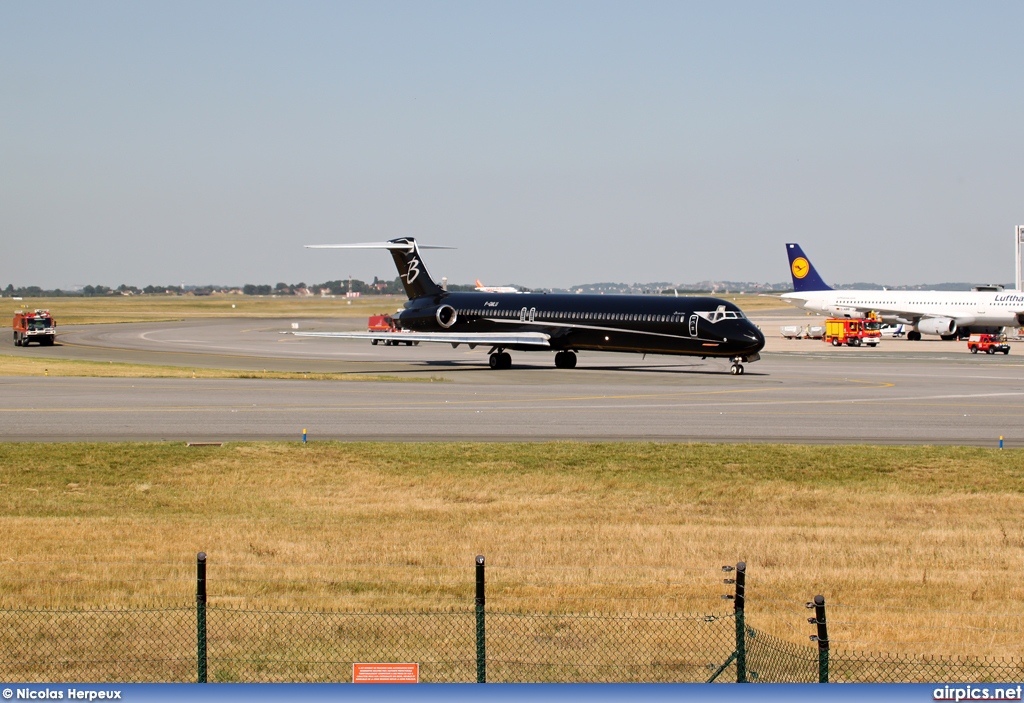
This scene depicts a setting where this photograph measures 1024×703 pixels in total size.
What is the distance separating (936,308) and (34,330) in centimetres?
7042

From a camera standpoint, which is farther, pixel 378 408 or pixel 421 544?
pixel 378 408

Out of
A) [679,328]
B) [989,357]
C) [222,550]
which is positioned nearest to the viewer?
[222,550]

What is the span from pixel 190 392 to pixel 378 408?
942 centimetres

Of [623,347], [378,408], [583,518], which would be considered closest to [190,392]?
[378,408]

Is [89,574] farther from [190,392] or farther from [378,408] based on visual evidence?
[190,392]

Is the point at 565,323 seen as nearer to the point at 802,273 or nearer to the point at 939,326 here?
the point at 939,326

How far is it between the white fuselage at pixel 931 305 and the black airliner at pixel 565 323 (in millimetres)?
44261

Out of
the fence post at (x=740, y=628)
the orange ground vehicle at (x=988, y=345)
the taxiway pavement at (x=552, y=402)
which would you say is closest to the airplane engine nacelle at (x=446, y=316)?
the taxiway pavement at (x=552, y=402)

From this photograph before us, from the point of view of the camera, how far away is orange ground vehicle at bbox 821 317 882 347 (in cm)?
8731

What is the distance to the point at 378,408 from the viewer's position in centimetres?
3869

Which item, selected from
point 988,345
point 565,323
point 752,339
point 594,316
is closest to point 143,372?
point 565,323

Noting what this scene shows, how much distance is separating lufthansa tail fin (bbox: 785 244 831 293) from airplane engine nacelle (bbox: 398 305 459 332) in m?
59.5

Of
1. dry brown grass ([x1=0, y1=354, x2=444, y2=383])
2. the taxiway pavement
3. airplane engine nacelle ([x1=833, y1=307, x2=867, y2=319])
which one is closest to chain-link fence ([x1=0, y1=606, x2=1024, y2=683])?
the taxiway pavement

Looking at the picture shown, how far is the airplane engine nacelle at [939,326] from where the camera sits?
298ft
